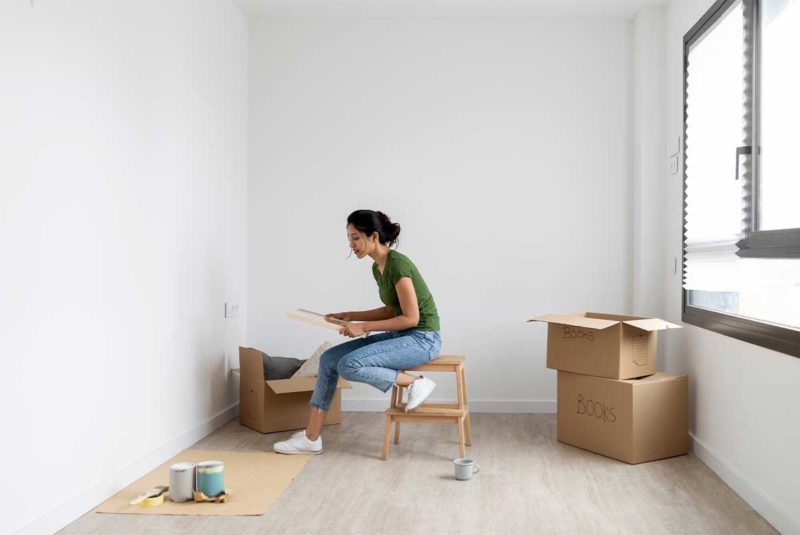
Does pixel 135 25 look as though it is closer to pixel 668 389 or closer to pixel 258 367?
pixel 258 367

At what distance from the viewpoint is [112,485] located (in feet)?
9.43

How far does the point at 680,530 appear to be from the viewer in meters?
2.54

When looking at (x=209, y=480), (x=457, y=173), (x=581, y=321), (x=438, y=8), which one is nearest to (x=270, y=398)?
(x=209, y=480)

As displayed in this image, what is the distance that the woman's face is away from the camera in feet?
11.4

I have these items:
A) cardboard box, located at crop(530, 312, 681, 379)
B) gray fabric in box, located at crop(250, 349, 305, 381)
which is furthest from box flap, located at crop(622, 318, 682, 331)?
gray fabric in box, located at crop(250, 349, 305, 381)

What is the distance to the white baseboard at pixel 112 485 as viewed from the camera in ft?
8.00

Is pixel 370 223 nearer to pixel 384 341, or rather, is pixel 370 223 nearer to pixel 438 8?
pixel 384 341

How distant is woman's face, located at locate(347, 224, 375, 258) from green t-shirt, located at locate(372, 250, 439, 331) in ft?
0.36

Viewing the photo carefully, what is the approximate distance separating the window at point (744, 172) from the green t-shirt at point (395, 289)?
4.20ft

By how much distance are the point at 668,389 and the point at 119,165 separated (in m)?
2.61

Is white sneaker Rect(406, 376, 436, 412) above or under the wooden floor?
above

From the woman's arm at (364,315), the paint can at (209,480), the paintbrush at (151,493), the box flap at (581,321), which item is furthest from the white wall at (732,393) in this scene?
the paintbrush at (151,493)

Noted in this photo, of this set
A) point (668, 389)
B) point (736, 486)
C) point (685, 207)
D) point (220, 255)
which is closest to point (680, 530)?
point (736, 486)

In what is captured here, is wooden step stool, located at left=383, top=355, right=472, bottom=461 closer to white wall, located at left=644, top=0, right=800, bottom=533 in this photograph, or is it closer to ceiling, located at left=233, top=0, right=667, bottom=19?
white wall, located at left=644, top=0, right=800, bottom=533
